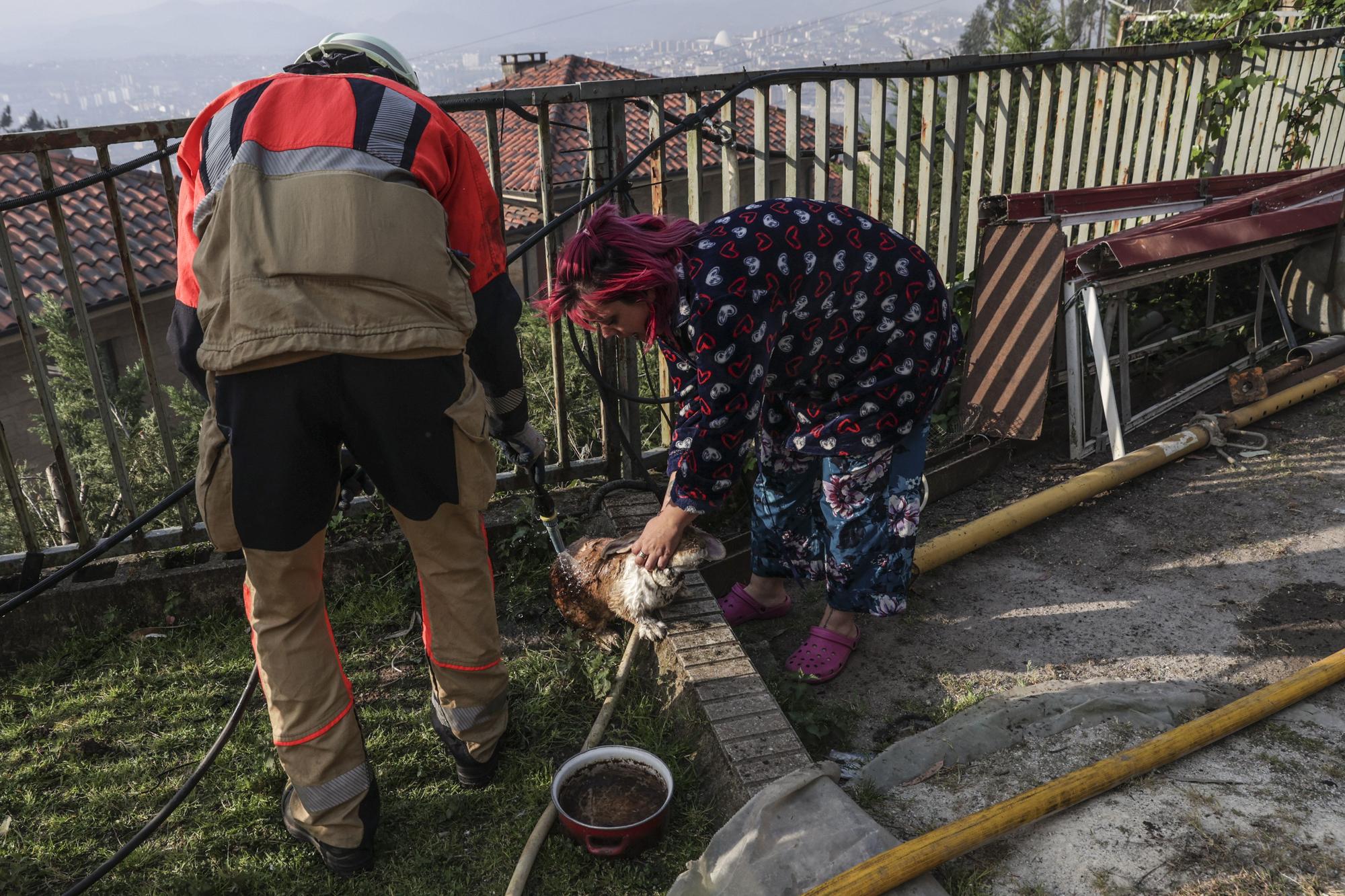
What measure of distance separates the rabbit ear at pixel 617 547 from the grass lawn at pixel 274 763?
374 millimetres

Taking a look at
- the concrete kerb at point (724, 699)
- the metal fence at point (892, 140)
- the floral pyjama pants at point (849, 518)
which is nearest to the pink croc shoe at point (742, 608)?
the floral pyjama pants at point (849, 518)

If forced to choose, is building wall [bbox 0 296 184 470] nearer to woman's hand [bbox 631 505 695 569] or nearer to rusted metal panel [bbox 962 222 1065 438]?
A: rusted metal panel [bbox 962 222 1065 438]

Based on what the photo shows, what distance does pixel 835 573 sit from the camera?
334cm

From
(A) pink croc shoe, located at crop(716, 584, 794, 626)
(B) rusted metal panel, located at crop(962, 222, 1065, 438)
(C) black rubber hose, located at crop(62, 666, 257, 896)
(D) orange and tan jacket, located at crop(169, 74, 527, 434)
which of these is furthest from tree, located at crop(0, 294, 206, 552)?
(B) rusted metal panel, located at crop(962, 222, 1065, 438)

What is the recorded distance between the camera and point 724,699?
272cm

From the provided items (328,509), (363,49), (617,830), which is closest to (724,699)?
(617,830)

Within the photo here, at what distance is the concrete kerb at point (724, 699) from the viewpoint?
2443 millimetres

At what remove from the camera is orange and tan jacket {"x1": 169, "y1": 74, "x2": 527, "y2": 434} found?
1951 millimetres

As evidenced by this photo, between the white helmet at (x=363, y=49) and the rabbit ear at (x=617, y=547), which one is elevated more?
the white helmet at (x=363, y=49)

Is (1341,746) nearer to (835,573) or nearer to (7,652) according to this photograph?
(835,573)

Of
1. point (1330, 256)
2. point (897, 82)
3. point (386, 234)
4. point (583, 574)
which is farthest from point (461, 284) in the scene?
point (1330, 256)

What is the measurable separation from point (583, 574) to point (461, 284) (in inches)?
53.7

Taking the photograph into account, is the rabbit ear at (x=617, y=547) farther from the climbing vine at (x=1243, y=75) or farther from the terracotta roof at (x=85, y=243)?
the terracotta roof at (x=85, y=243)

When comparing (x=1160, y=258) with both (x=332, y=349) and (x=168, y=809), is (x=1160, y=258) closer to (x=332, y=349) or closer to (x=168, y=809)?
(x=332, y=349)
